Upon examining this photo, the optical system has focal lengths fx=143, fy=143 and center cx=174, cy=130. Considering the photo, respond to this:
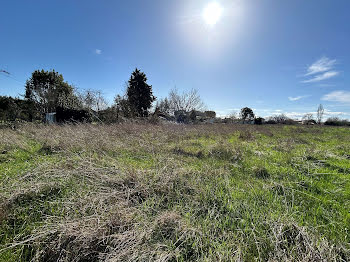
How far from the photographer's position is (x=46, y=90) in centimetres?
1639

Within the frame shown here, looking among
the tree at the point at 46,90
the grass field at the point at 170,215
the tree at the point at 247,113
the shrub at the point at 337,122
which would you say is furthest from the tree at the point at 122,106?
the shrub at the point at 337,122

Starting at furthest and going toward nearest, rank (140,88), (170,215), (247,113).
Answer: (247,113) → (140,88) → (170,215)

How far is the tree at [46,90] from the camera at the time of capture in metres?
16.0

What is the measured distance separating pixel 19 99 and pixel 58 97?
4.46 metres

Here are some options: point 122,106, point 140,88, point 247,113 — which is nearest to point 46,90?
point 122,106

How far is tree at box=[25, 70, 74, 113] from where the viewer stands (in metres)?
16.0

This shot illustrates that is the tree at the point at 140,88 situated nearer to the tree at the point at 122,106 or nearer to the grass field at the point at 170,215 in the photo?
the tree at the point at 122,106

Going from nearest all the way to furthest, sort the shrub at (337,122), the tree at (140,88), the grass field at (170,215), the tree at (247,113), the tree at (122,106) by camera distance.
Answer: the grass field at (170,215) → the tree at (122,106) → the tree at (140,88) → the shrub at (337,122) → the tree at (247,113)

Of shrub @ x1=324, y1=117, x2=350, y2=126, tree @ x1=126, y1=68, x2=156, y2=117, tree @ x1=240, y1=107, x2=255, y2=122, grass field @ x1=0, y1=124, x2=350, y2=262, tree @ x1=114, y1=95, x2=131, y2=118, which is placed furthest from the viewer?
tree @ x1=240, y1=107, x2=255, y2=122

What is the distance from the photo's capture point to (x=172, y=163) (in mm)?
3129

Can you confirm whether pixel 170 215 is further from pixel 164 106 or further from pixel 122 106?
pixel 164 106

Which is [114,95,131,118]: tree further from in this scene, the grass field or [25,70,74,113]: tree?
the grass field

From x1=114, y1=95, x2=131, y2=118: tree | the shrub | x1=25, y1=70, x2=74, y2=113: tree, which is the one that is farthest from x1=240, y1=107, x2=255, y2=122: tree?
x1=25, y1=70, x2=74, y2=113: tree

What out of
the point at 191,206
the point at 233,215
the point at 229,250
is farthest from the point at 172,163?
the point at 229,250
